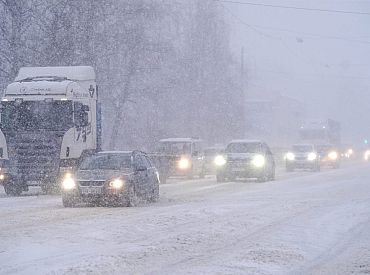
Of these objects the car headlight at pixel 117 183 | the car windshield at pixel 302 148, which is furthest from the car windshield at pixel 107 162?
the car windshield at pixel 302 148

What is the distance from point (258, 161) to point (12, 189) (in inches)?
450

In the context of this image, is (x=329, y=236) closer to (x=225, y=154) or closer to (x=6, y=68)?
(x=225, y=154)

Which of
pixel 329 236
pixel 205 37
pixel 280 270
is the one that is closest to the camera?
pixel 280 270

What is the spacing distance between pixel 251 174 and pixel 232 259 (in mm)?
21704

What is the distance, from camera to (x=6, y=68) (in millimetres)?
37500

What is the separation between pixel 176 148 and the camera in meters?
34.5

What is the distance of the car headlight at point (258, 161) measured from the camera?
1242 inches

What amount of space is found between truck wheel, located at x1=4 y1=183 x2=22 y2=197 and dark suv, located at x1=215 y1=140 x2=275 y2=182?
1029cm

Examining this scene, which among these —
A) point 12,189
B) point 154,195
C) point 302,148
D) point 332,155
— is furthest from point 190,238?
point 332,155

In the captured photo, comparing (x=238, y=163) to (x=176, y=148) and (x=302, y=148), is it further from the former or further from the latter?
(x=302, y=148)

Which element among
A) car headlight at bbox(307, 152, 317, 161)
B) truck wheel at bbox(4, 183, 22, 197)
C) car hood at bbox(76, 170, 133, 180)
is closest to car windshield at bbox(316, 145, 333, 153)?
car headlight at bbox(307, 152, 317, 161)

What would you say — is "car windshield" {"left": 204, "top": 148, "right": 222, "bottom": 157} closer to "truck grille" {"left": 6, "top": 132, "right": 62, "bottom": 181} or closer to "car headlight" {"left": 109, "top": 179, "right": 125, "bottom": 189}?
"truck grille" {"left": 6, "top": 132, "right": 62, "bottom": 181}

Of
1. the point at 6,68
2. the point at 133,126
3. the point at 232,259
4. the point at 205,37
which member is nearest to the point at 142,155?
the point at 232,259

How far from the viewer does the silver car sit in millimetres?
18109
